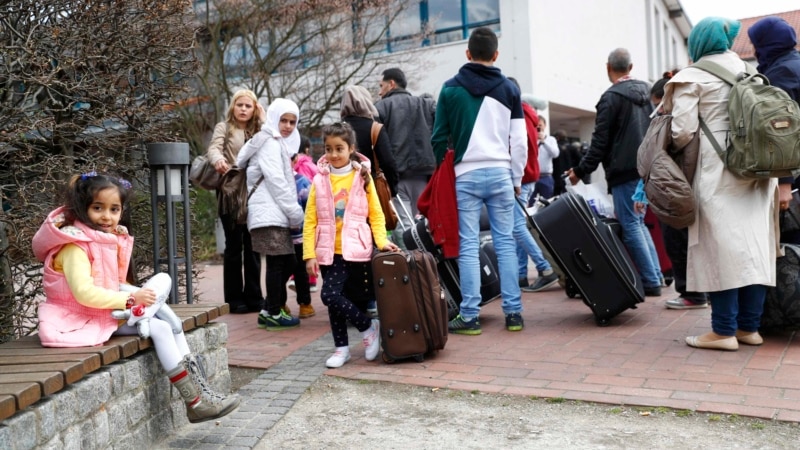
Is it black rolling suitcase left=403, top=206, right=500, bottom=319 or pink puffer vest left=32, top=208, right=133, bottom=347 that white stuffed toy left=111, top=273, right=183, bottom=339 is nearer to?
pink puffer vest left=32, top=208, right=133, bottom=347

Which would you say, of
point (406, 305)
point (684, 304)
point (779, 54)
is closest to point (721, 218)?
point (779, 54)

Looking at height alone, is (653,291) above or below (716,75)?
below

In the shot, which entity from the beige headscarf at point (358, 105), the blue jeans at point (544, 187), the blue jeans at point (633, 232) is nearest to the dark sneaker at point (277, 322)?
the beige headscarf at point (358, 105)

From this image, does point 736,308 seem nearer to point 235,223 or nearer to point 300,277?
point 300,277

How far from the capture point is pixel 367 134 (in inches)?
241

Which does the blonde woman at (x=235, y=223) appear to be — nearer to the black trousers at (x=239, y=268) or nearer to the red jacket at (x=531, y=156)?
the black trousers at (x=239, y=268)

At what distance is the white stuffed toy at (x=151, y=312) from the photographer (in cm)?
341

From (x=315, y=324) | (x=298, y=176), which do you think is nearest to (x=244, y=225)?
(x=298, y=176)

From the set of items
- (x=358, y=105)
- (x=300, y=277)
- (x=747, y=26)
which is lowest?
(x=300, y=277)

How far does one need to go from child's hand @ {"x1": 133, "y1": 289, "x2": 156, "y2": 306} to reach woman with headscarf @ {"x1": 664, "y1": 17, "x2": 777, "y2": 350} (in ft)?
9.81

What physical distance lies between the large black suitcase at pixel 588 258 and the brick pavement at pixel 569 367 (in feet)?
0.72

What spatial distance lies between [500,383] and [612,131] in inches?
115

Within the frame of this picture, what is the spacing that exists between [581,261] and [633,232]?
45.7 inches

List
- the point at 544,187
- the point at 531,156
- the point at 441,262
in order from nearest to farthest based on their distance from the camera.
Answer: the point at 441,262, the point at 531,156, the point at 544,187
